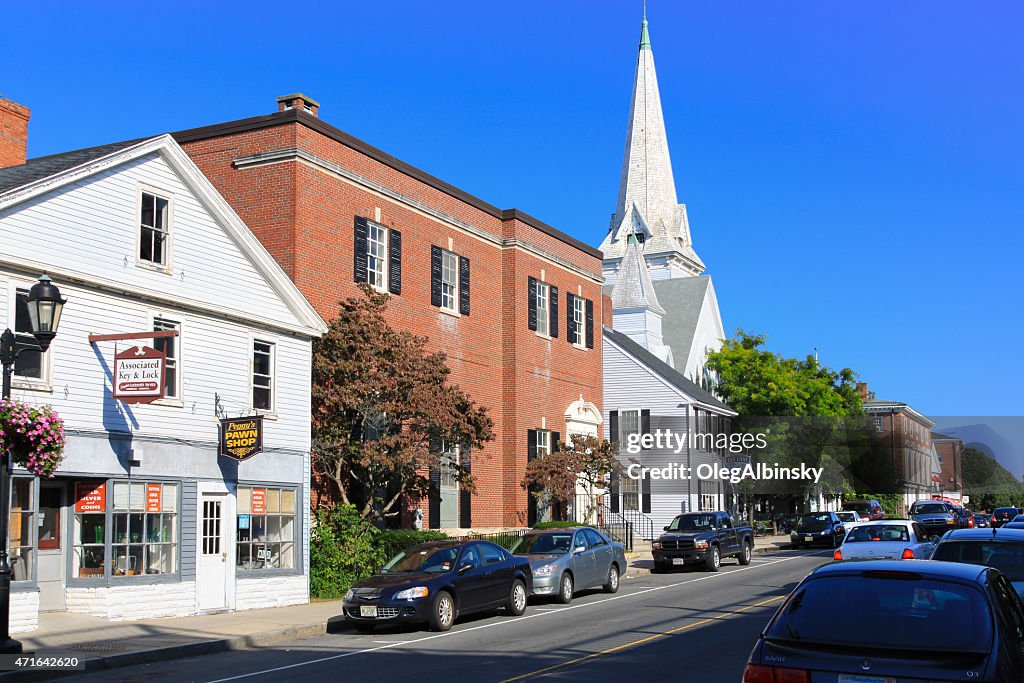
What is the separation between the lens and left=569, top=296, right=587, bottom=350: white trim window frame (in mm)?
39031

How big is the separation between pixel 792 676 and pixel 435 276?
993 inches

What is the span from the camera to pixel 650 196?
97562mm

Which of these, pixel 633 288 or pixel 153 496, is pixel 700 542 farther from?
pixel 633 288

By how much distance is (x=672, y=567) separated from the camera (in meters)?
32.2

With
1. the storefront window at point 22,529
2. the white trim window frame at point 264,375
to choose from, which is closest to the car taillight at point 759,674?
the storefront window at point 22,529

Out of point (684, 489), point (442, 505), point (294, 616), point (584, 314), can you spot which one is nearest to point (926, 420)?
point (684, 489)

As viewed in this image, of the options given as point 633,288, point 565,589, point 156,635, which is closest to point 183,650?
point 156,635

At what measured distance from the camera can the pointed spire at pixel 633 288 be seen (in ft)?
204

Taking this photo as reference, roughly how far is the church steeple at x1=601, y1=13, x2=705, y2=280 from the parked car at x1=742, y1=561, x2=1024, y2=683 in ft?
284

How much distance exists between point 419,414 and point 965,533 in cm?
1345

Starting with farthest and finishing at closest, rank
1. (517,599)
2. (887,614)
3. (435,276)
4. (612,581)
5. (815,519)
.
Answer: (815,519) < (435,276) < (612,581) < (517,599) < (887,614)

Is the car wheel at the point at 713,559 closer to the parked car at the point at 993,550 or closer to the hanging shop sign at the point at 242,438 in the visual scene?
the hanging shop sign at the point at 242,438

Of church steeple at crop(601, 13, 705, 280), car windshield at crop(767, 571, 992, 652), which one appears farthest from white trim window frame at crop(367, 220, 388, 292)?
church steeple at crop(601, 13, 705, 280)

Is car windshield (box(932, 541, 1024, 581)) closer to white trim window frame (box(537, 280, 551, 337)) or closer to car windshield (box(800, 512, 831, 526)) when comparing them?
white trim window frame (box(537, 280, 551, 337))
